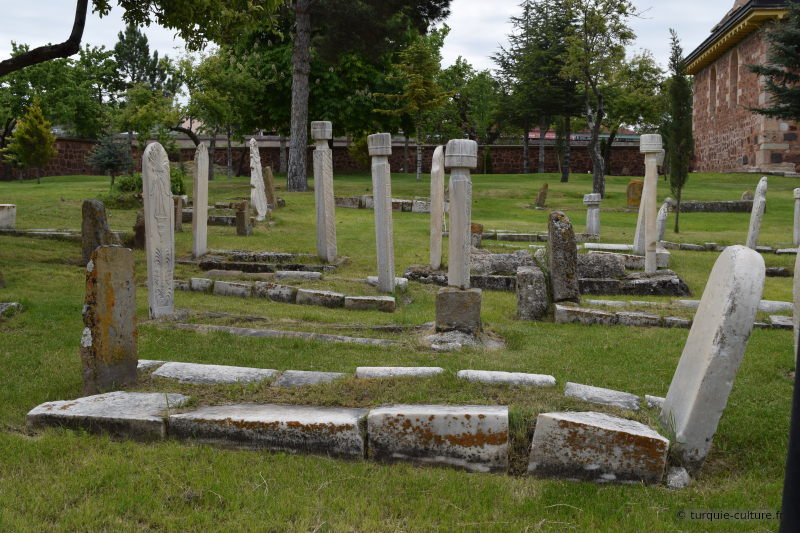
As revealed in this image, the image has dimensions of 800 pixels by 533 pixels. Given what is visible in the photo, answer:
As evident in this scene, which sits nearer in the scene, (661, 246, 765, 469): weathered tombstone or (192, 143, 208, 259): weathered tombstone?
(661, 246, 765, 469): weathered tombstone

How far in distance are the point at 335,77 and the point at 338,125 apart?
2.42 meters

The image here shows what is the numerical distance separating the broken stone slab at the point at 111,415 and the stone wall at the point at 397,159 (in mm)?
36867

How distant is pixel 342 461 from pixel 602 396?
1852 mm

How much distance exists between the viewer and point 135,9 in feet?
40.1

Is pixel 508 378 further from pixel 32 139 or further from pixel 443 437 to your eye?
pixel 32 139

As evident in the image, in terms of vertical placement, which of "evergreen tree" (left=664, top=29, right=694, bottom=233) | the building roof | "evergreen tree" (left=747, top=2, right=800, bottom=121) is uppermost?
the building roof

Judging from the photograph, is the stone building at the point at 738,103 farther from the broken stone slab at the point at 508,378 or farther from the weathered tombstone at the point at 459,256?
the broken stone slab at the point at 508,378

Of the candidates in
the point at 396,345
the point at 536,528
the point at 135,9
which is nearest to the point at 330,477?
the point at 536,528

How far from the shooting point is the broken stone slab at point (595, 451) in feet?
12.5

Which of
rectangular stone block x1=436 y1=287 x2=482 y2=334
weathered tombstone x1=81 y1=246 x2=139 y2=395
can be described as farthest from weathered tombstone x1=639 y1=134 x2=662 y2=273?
weathered tombstone x1=81 y1=246 x2=139 y2=395

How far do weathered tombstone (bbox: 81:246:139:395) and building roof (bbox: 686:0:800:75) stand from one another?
25048 millimetres

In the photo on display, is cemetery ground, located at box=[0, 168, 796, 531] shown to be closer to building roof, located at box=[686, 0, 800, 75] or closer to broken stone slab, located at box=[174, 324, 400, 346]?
broken stone slab, located at box=[174, 324, 400, 346]

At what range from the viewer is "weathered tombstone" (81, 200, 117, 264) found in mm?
11312

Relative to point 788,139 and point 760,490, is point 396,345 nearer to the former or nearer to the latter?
point 760,490
